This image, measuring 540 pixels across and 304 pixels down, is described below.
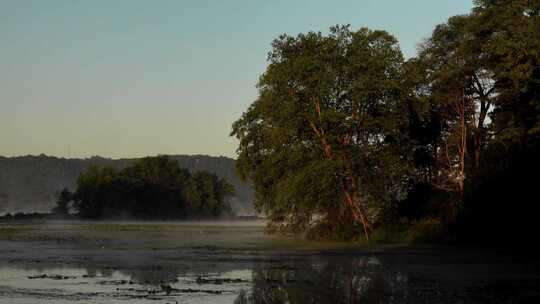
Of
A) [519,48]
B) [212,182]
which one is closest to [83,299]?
[519,48]

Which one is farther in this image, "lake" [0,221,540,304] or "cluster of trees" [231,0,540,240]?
"cluster of trees" [231,0,540,240]

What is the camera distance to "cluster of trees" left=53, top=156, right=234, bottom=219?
16600 centimetres

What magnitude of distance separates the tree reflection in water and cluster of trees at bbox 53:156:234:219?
13498 cm

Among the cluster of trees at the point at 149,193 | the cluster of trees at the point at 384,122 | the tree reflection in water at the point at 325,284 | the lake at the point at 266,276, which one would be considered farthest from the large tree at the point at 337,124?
the cluster of trees at the point at 149,193

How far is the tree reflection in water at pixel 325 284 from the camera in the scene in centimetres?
2173

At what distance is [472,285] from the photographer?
2558 cm

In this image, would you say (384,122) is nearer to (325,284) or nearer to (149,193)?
(325,284)

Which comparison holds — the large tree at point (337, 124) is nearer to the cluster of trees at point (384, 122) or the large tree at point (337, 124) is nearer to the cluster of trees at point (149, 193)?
the cluster of trees at point (384, 122)

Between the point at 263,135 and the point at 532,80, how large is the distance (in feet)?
64.5

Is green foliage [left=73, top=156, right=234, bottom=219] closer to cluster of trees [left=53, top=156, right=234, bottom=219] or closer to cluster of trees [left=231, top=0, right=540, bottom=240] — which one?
cluster of trees [left=53, top=156, right=234, bottom=219]

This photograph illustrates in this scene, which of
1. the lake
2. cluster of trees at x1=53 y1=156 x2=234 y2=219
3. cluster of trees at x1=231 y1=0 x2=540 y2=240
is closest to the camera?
the lake

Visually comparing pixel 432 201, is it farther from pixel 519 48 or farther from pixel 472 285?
pixel 472 285

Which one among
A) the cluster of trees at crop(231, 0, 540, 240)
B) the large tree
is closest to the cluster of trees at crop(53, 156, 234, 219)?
the cluster of trees at crop(231, 0, 540, 240)

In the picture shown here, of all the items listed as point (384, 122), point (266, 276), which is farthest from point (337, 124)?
point (266, 276)
